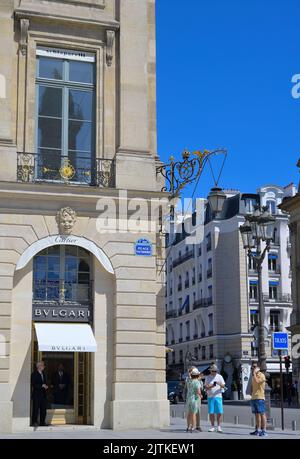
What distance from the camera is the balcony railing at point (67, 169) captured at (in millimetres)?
20312

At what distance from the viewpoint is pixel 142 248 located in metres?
20.6

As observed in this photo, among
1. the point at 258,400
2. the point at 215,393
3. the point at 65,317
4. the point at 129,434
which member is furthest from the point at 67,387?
the point at 258,400

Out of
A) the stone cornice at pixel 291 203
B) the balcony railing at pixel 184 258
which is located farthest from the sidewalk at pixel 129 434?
the balcony railing at pixel 184 258

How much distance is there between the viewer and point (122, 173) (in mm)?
20766

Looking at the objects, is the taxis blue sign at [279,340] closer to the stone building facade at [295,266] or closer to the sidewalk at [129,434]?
the sidewalk at [129,434]

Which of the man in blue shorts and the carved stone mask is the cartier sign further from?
the man in blue shorts

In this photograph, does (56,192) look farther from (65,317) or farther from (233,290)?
(233,290)

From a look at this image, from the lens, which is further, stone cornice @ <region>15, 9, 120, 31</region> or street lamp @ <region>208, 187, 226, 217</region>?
street lamp @ <region>208, 187, 226, 217</region>

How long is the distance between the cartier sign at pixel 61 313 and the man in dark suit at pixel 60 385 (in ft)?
4.25

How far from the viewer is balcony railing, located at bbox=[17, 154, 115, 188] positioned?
20.3 metres

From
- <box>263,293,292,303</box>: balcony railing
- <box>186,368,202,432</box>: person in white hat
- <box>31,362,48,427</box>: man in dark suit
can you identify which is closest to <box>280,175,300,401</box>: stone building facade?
<box>263,293,292,303</box>: balcony railing
